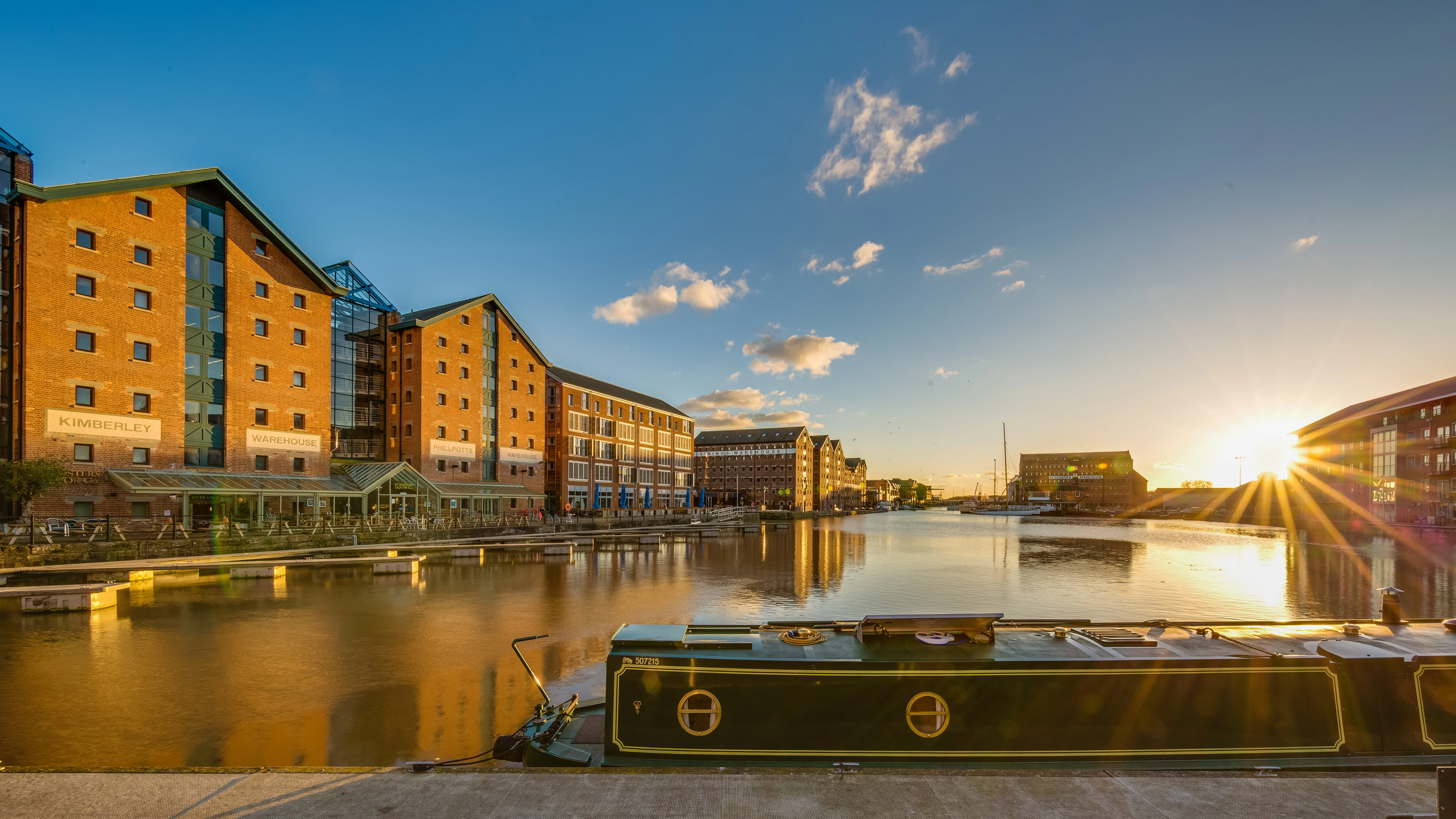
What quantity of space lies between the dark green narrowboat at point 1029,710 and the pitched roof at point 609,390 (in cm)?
6256

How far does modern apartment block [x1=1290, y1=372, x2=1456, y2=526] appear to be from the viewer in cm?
6738

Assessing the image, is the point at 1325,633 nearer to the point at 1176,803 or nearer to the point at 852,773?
the point at 1176,803

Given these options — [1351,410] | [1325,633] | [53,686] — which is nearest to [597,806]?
[1325,633]

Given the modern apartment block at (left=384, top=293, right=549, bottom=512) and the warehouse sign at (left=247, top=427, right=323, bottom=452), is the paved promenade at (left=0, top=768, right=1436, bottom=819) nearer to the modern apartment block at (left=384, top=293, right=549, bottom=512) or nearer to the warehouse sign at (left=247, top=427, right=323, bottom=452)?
the warehouse sign at (left=247, top=427, right=323, bottom=452)

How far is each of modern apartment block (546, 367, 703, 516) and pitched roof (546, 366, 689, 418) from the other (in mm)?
131

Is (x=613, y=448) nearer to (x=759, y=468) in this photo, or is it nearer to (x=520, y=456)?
(x=520, y=456)

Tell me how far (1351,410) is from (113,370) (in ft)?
466

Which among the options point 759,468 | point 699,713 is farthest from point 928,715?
point 759,468

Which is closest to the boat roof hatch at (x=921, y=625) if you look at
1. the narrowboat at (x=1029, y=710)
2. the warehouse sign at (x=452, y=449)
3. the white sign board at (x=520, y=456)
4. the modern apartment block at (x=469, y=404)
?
the narrowboat at (x=1029, y=710)

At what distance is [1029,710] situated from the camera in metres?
6.64

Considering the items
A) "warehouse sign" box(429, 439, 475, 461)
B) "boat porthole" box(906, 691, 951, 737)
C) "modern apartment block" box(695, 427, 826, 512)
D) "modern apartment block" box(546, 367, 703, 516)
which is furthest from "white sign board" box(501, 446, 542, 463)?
"modern apartment block" box(695, 427, 826, 512)

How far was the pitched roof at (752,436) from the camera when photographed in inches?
5674

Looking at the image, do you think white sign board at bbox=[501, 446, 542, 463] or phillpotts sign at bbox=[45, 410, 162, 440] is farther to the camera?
white sign board at bbox=[501, 446, 542, 463]

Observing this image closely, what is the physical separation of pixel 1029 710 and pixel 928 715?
108 cm
